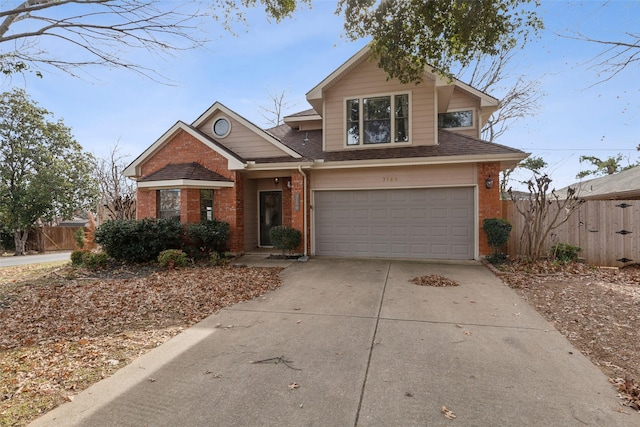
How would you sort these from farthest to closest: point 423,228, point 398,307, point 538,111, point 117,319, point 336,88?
point 538,111 → point 336,88 → point 423,228 → point 398,307 → point 117,319

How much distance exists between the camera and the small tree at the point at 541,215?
898 cm

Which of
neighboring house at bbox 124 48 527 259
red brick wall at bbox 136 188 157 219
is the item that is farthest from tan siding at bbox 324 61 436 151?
red brick wall at bbox 136 188 157 219

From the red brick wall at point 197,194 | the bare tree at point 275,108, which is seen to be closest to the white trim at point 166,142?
the red brick wall at point 197,194

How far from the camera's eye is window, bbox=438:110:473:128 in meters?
12.2

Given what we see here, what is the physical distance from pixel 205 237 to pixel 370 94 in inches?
283

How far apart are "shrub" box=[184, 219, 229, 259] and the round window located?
334 cm

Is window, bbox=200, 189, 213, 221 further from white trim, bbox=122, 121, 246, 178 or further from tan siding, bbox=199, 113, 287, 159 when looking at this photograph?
tan siding, bbox=199, 113, 287, 159

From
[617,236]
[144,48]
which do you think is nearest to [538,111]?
[617,236]

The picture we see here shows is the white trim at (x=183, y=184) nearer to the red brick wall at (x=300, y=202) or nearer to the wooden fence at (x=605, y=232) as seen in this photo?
the red brick wall at (x=300, y=202)

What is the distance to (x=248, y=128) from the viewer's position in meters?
11.7

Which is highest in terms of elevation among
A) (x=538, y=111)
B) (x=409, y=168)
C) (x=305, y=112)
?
(x=538, y=111)

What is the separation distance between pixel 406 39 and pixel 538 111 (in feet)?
49.5

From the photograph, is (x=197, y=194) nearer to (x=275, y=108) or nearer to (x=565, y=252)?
(x=565, y=252)

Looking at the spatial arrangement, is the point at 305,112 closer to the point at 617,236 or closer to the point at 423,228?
the point at 423,228
